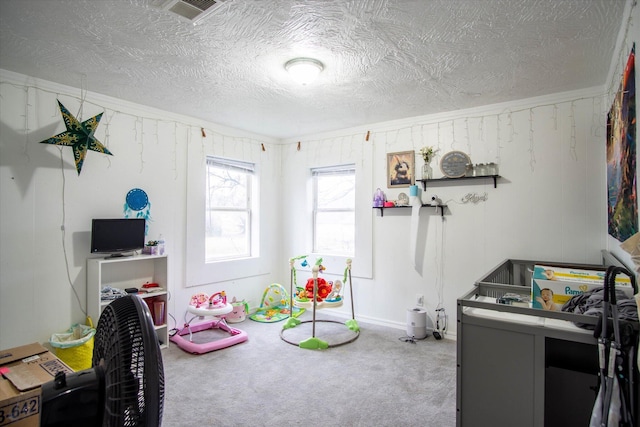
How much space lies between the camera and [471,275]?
→ 3643mm

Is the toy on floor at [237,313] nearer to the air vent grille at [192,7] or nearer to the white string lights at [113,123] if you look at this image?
the white string lights at [113,123]

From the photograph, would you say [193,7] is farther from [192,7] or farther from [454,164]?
[454,164]

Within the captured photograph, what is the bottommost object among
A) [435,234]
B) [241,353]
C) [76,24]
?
[241,353]

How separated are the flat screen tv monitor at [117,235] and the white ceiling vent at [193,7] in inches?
80.2

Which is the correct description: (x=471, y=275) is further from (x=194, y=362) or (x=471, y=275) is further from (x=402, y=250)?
(x=194, y=362)

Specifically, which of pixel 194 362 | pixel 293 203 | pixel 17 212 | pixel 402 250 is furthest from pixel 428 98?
pixel 17 212

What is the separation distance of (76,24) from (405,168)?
10.6 ft

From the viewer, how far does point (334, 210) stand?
188 inches

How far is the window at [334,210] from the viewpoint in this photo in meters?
4.64

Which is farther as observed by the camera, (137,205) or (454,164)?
(454,164)

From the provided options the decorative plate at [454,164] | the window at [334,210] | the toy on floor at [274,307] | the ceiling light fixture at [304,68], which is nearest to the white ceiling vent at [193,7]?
the ceiling light fixture at [304,68]

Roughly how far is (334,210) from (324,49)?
2.64 m

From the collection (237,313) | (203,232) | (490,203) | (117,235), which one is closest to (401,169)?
(490,203)

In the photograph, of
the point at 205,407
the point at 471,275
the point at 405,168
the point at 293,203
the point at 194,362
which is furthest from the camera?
the point at 293,203
